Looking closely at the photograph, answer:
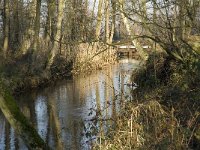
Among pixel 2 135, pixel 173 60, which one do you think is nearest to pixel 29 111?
pixel 2 135

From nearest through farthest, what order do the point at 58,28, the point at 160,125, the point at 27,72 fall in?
the point at 160,125
the point at 27,72
the point at 58,28

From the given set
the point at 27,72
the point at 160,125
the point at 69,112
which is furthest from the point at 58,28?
the point at 160,125

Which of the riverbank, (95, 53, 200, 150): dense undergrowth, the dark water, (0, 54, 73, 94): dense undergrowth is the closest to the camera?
(95, 53, 200, 150): dense undergrowth

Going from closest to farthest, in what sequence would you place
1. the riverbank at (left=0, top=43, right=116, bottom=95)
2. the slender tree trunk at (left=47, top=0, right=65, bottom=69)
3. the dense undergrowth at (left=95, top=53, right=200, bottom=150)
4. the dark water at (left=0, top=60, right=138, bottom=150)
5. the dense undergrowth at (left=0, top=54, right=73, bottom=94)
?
the dense undergrowth at (left=95, top=53, right=200, bottom=150) < the dark water at (left=0, top=60, right=138, bottom=150) < the dense undergrowth at (left=0, top=54, right=73, bottom=94) < the riverbank at (left=0, top=43, right=116, bottom=95) < the slender tree trunk at (left=47, top=0, right=65, bottom=69)

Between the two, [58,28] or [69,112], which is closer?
[69,112]

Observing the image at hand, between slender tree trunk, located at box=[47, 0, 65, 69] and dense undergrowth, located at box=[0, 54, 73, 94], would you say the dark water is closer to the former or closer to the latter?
dense undergrowth, located at box=[0, 54, 73, 94]

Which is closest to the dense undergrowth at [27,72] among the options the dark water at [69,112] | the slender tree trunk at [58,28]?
the slender tree trunk at [58,28]

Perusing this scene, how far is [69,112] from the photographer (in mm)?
12430

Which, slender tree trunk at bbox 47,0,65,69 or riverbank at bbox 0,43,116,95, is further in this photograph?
slender tree trunk at bbox 47,0,65,69

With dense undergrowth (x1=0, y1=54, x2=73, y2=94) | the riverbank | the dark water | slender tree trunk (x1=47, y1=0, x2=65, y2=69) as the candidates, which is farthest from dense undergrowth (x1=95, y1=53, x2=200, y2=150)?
slender tree trunk (x1=47, y1=0, x2=65, y2=69)

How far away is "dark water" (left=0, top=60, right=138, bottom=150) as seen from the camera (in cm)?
907

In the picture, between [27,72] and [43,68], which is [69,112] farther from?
[43,68]

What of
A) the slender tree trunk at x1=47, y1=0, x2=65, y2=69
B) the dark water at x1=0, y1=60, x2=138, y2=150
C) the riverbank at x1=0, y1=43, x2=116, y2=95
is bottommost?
the dark water at x1=0, y1=60, x2=138, y2=150

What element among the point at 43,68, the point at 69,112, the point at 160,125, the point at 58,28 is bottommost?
the point at 69,112
